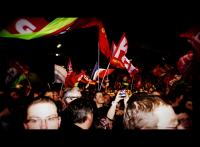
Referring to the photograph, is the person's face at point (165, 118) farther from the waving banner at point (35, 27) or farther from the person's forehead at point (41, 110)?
the waving banner at point (35, 27)

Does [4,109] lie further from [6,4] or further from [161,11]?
[161,11]

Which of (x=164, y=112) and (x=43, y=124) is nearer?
(x=164, y=112)

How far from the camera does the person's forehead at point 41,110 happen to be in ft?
9.81

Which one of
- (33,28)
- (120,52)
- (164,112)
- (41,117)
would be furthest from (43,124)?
(120,52)

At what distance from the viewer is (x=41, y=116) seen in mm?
2975

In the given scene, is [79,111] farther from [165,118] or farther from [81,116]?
[165,118]

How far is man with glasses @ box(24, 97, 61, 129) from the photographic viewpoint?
9.68ft

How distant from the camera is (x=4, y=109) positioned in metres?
4.13

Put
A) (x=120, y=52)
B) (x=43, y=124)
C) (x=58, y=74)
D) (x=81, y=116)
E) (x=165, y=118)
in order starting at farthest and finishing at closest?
(x=58, y=74) < (x=120, y=52) < (x=81, y=116) < (x=43, y=124) < (x=165, y=118)

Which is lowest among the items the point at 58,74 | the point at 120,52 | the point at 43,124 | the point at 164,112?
the point at 43,124

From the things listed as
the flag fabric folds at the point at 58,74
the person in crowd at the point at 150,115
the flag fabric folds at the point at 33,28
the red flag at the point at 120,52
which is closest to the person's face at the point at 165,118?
the person in crowd at the point at 150,115

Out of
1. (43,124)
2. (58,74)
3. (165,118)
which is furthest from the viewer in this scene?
(58,74)

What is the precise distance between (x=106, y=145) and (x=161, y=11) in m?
1.61

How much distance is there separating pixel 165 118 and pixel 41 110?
1.44 m
